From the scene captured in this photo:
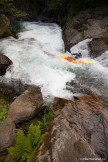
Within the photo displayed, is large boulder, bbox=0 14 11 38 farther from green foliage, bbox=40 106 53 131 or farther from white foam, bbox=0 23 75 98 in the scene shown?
green foliage, bbox=40 106 53 131

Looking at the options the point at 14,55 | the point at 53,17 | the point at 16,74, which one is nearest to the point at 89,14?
the point at 53,17

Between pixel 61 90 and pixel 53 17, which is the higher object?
pixel 61 90

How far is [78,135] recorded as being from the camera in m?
4.80

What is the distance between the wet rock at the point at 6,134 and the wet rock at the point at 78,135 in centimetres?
122

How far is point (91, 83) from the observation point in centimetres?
857

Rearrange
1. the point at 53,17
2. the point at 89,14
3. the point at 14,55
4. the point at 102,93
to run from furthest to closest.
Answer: the point at 53,17 < the point at 89,14 < the point at 14,55 < the point at 102,93

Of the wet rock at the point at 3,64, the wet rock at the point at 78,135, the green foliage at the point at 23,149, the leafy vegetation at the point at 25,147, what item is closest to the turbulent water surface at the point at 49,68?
the wet rock at the point at 3,64

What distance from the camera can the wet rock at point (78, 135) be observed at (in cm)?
448

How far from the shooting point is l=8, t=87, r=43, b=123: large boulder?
6746mm

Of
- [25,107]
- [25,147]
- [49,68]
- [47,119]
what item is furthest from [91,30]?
[25,147]

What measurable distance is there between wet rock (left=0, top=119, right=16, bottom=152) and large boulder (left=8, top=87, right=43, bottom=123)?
0.45 metres

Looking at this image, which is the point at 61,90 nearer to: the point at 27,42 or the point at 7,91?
the point at 7,91

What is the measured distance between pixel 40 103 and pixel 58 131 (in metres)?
2.33

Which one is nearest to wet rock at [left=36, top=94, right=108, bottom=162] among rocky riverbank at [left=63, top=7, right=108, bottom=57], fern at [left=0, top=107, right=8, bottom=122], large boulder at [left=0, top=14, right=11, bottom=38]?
fern at [left=0, top=107, right=8, bottom=122]
